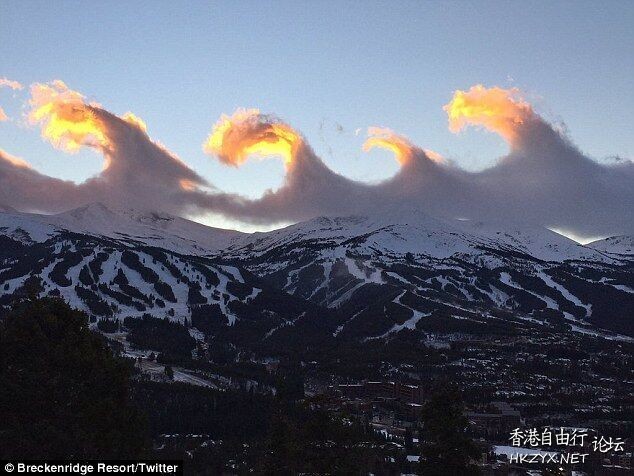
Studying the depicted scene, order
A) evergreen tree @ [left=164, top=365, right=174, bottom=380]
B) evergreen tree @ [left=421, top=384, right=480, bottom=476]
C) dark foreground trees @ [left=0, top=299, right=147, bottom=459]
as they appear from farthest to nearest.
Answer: evergreen tree @ [left=164, top=365, right=174, bottom=380] → evergreen tree @ [left=421, top=384, right=480, bottom=476] → dark foreground trees @ [left=0, top=299, right=147, bottom=459]

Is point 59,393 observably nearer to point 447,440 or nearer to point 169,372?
point 447,440

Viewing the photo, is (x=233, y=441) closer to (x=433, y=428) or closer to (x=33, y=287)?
(x=433, y=428)

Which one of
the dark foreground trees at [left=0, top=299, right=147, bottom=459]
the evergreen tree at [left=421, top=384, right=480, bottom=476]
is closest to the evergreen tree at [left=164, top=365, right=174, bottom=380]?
the evergreen tree at [left=421, top=384, right=480, bottom=476]

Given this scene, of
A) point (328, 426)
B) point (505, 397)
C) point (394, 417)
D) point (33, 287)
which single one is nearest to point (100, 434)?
point (33, 287)

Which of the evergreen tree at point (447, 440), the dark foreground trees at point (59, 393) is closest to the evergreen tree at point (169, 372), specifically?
the evergreen tree at point (447, 440)

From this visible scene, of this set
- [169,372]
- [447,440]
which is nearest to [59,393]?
[447,440]

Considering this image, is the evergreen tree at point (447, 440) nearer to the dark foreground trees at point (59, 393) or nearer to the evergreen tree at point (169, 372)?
the dark foreground trees at point (59, 393)

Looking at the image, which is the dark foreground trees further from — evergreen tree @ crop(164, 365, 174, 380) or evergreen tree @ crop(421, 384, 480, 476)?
evergreen tree @ crop(164, 365, 174, 380)

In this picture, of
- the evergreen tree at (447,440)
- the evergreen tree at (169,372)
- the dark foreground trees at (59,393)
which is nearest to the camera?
the dark foreground trees at (59,393)
